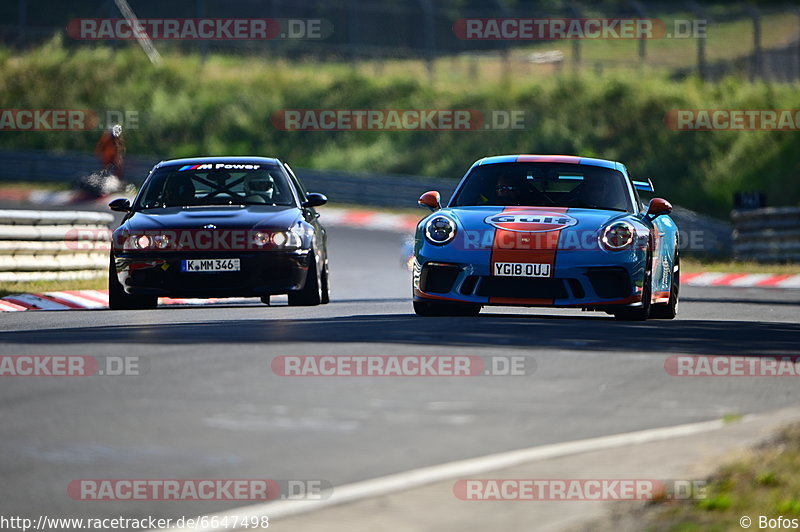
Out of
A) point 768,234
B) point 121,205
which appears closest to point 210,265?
point 121,205

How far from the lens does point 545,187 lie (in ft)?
Answer: 40.3

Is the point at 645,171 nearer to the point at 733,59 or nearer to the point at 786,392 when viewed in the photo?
the point at 733,59

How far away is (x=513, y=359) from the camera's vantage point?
28.1ft

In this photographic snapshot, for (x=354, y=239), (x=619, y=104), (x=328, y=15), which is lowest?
(x=354, y=239)

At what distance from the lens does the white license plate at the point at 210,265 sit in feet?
41.2

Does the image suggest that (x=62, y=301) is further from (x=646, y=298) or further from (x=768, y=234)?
(x=768, y=234)

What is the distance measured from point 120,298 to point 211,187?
5.00ft

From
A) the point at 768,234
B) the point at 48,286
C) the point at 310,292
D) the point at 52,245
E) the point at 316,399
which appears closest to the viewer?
the point at 316,399

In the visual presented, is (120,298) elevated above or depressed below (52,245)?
below

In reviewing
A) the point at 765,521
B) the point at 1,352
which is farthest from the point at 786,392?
the point at 1,352

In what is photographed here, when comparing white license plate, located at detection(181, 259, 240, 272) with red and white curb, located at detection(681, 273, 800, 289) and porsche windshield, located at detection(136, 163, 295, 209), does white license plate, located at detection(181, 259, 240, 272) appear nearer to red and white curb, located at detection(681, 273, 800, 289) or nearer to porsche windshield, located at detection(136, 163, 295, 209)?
porsche windshield, located at detection(136, 163, 295, 209)

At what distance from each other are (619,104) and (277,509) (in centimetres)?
3183

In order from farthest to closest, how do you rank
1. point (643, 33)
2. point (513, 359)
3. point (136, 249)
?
point (643, 33) < point (136, 249) < point (513, 359)

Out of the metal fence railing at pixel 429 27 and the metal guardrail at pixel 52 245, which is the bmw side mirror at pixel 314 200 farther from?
the metal fence railing at pixel 429 27
